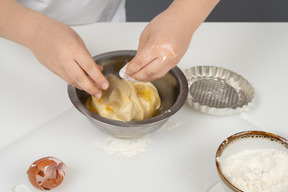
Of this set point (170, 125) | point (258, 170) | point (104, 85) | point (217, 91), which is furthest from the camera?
point (217, 91)

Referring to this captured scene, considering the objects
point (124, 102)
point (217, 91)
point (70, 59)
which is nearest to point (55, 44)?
point (70, 59)

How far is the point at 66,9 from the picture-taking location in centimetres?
120

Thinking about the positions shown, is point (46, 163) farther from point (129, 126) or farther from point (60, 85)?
point (60, 85)

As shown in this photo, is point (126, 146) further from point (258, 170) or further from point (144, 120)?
point (258, 170)

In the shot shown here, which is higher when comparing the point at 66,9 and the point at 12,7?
the point at 12,7

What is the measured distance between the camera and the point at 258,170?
71cm

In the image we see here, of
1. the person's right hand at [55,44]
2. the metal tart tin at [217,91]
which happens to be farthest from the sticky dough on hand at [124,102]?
the metal tart tin at [217,91]

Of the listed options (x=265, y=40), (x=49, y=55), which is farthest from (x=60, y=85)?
(x=265, y=40)

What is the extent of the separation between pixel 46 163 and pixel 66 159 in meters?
0.08

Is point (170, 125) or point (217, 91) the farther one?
point (217, 91)

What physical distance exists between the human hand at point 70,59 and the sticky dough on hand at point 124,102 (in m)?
0.03

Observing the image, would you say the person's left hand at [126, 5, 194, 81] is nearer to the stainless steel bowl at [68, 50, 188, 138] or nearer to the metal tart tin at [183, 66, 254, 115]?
the stainless steel bowl at [68, 50, 188, 138]

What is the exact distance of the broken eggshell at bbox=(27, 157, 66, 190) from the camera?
0.74 metres

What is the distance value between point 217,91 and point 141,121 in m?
0.34
